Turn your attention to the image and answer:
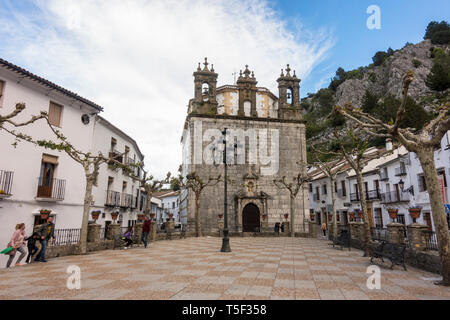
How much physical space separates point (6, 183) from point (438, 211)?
16.9m

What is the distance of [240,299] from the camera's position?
4.82 meters

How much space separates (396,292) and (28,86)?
57.6 ft

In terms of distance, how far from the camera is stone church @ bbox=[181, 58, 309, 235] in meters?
24.9

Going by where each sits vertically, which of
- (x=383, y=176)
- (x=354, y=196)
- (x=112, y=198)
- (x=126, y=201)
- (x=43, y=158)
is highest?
(x=383, y=176)

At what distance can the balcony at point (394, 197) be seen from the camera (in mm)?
23375

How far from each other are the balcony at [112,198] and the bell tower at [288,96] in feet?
58.3

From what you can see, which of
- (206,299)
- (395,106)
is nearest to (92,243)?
(206,299)

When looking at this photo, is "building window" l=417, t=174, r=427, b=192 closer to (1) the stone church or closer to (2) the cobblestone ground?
(1) the stone church

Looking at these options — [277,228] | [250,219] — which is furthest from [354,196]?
[250,219]

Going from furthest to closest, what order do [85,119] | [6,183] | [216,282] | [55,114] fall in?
[85,119] < [55,114] < [6,183] < [216,282]

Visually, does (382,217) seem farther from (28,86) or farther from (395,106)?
(28,86)

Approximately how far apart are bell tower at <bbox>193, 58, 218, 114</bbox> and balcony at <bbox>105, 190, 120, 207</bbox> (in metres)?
11.1

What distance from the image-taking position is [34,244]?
30.7 feet

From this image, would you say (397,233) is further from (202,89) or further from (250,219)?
(202,89)
